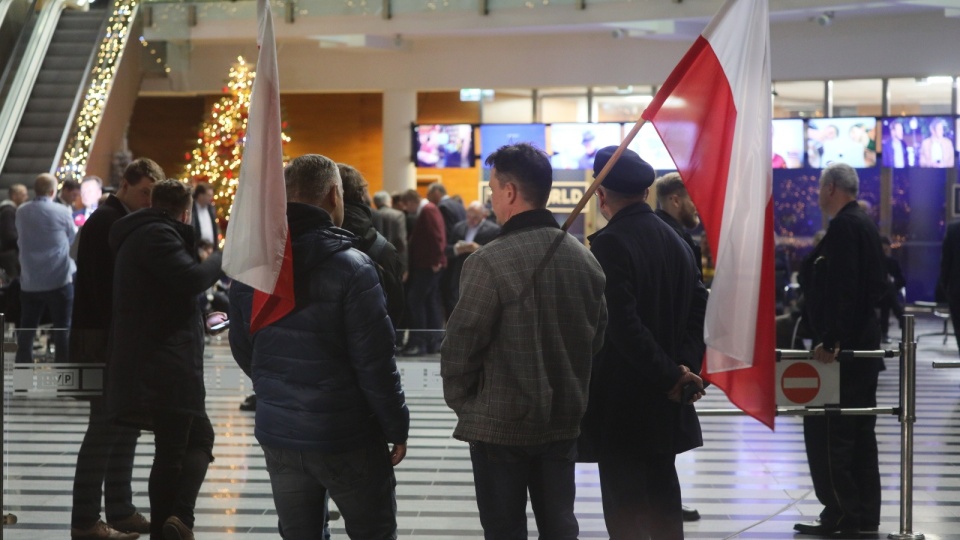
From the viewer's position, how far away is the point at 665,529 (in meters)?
3.93

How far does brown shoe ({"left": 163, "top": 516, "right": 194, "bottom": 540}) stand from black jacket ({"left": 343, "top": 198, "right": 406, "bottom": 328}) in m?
1.14

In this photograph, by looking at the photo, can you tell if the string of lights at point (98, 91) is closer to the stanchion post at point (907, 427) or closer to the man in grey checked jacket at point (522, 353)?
the stanchion post at point (907, 427)

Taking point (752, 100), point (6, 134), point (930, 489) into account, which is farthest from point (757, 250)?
point (6, 134)

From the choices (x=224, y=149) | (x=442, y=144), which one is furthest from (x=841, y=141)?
(x=224, y=149)

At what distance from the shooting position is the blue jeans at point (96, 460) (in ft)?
16.0

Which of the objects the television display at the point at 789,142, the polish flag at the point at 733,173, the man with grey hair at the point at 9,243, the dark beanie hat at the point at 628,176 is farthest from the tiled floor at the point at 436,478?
the television display at the point at 789,142

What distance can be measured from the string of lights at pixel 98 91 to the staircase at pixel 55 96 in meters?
0.14

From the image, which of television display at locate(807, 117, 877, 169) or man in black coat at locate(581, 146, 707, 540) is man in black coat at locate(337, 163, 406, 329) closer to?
man in black coat at locate(581, 146, 707, 540)

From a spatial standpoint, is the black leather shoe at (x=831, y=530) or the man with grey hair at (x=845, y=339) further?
the black leather shoe at (x=831, y=530)

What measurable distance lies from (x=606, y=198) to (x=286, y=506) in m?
1.45

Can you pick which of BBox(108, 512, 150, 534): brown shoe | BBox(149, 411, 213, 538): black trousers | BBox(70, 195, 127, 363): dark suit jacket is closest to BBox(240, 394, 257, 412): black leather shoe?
BBox(108, 512, 150, 534): brown shoe

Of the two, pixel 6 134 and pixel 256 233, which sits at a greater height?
pixel 6 134

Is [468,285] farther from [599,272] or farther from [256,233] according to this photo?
[256,233]

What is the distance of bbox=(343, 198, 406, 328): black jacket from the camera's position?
4926mm
